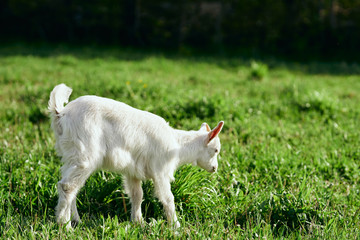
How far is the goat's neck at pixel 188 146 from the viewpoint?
3252 mm

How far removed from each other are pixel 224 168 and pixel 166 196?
3.90 feet

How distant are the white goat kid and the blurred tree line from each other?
1174 centimetres

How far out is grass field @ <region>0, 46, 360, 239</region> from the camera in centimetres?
312

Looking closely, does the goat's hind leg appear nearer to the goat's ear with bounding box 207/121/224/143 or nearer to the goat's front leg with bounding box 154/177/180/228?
the goat's front leg with bounding box 154/177/180/228

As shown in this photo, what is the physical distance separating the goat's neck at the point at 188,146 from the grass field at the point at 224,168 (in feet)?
1.15

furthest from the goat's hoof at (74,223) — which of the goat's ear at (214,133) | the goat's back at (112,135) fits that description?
the goat's ear at (214,133)

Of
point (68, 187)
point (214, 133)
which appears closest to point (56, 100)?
point (68, 187)

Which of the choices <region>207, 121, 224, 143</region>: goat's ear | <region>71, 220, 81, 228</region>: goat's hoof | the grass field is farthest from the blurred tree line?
<region>71, 220, 81, 228</region>: goat's hoof

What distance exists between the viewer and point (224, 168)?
4168 mm

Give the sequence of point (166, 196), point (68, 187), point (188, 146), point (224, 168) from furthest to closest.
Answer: point (224, 168) < point (188, 146) < point (166, 196) < point (68, 187)

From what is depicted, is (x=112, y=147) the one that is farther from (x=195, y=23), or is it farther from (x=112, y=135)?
(x=195, y=23)

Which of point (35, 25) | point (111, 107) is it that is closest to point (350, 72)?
point (111, 107)

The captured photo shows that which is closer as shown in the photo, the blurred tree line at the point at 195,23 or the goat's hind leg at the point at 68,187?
the goat's hind leg at the point at 68,187

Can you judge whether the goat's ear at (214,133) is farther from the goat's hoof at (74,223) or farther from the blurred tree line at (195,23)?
the blurred tree line at (195,23)
